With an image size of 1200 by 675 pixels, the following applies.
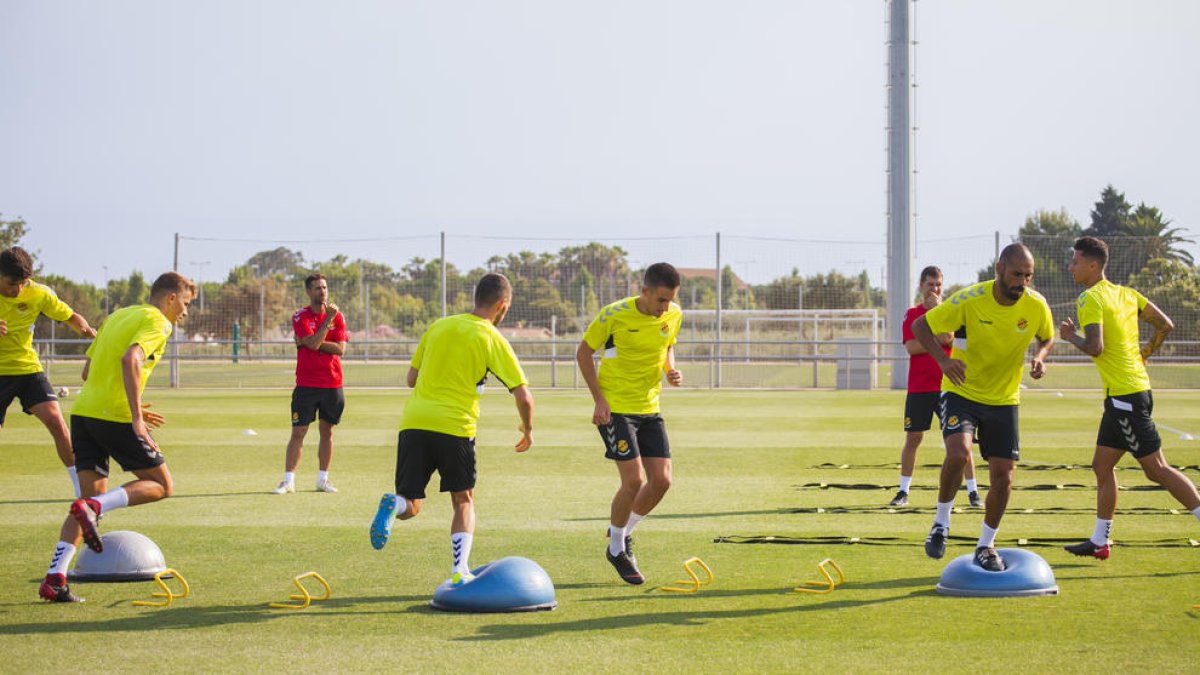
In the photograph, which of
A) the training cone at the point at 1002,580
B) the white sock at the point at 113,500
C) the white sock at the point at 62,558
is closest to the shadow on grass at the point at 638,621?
the training cone at the point at 1002,580

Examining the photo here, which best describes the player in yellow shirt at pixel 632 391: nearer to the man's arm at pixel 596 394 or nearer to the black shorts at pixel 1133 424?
the man's arm at pixel 596 394

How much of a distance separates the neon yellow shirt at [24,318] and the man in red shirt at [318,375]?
3.00 metres

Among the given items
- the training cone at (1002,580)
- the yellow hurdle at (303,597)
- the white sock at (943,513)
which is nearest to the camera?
the yellow hurdle at (303,597)

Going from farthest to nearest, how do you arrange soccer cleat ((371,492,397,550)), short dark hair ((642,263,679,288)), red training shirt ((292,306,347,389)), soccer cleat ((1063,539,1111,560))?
red training shirt ((292,306,347,389)) < soccer cleat ((1063,539,1111,560)) < short dark hair ((642,263,679,288)) < soccer cleat ((371,492,397,550))

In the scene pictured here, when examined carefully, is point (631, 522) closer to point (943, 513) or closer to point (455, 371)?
point (455, 371)

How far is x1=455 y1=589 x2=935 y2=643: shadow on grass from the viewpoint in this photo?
7047mm

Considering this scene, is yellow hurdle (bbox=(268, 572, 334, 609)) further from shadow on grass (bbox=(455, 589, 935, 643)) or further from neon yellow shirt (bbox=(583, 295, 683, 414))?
neon yellow shirt (bbox=(583, 295, 683, 414))

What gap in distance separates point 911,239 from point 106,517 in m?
26.9

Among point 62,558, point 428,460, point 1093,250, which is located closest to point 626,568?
point 428,460

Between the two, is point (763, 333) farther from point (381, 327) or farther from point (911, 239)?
point (381, 327)

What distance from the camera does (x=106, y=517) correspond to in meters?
11.6

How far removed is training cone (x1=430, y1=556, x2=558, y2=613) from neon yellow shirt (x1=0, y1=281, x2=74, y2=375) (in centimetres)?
511

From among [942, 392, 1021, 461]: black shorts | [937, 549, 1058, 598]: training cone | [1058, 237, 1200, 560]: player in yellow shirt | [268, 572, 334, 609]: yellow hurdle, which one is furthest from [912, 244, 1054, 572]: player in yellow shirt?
[268, 572, 334, 609]: yellow hurdle

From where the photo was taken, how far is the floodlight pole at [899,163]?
3475 cm
